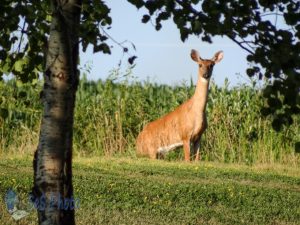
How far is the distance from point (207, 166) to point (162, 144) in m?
3.08

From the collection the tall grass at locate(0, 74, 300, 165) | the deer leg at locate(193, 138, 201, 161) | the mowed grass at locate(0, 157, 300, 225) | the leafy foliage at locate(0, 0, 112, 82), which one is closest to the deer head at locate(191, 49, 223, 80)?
the deer leg at locate(193, 138, 201, 161)

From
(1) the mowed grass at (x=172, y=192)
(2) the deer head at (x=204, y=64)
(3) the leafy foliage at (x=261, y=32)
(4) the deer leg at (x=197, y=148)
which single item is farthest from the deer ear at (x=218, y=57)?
(3) the leafy foliage at (x=261, y=32)

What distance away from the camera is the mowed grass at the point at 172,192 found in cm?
898

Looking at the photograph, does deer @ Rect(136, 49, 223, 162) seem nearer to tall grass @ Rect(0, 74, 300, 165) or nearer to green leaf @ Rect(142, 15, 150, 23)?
tall grass @ Rect(0, 74, 300, 165)

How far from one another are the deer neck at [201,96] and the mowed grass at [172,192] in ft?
7.80

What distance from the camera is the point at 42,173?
213 inches

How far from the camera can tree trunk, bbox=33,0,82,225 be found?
211 inches

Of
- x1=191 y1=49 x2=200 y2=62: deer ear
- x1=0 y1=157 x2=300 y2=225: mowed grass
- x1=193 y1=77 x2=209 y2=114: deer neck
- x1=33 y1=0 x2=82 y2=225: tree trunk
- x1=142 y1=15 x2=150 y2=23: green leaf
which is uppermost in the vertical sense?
x1=191 y1=49 x2=200 y2=62: deer ear

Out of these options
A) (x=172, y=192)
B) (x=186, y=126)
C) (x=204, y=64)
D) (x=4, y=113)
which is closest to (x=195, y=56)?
(x=204, y=64)

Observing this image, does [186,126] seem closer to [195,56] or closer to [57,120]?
[195,56]

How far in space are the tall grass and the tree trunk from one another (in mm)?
12055

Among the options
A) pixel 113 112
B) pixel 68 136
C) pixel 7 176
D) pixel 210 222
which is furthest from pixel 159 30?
pixel 113 112

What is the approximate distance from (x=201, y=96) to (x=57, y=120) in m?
12.0

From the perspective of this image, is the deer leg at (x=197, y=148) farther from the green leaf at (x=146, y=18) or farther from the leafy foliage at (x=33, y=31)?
the green leaf at (x=146, y=18)
